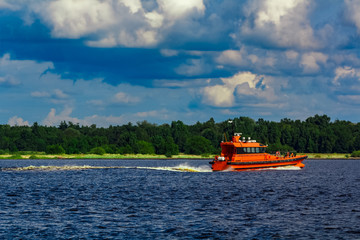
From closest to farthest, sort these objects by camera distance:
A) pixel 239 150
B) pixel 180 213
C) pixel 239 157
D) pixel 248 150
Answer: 1. pixel 180 213
2. pixel 239 150
3. pixel 239 157
4. pixel 248 150

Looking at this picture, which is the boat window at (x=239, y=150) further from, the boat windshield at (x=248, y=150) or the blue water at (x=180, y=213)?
the blue water at (x=180, y=213)

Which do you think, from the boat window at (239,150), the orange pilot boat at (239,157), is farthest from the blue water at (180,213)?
the orange pilot boat at (239,157)

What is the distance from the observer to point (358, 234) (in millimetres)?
35188

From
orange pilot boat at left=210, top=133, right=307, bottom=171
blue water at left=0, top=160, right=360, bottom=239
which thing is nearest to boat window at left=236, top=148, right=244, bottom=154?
orange pilot boat at left=210, top=133, right=307, bottom=171

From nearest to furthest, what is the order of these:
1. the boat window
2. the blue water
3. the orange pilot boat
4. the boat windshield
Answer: the blue water → the boat window → the orange pilot boat → the boat windshield

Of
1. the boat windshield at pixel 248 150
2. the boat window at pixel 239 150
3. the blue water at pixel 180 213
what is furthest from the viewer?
the boat windshield at pixel 248 150

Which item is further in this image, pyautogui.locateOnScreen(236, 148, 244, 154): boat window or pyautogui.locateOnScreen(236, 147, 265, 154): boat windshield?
pyautogui.locateOnScreen(236, 147, 265, 154): boat windshield

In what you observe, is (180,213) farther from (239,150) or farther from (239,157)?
(239,157)

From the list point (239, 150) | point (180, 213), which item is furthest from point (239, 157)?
point (180, 213)

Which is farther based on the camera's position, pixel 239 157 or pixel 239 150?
pixel 239 157

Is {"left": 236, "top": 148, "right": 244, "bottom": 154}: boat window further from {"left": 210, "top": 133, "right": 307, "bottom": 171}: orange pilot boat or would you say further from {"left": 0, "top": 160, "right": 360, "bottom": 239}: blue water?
{"left": 0, "top": 160, "right": 360, "bottom": 239}: blue water

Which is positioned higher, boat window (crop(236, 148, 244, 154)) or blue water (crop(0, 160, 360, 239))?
boat window (crop(236, 148, 244, 154))

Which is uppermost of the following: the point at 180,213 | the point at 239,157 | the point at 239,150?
the point at 239,150

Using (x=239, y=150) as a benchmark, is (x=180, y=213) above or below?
below
